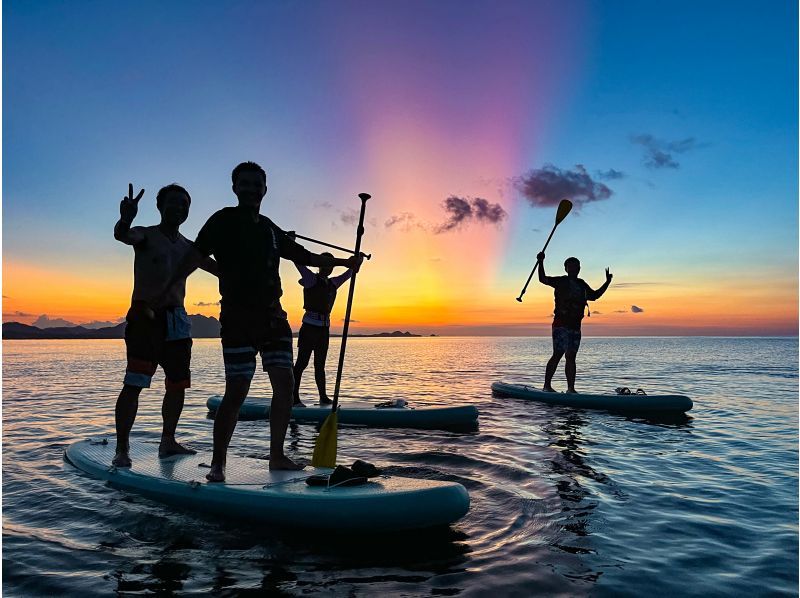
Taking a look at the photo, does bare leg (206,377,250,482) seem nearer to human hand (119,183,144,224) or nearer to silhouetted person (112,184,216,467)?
silhouetted person (112,184,216,467)

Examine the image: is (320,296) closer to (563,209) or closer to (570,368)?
(570,368)

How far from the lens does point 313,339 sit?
10.1 meters

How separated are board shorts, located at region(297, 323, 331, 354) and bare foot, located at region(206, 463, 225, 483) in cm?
519

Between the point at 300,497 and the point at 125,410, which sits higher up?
the point at 125,410

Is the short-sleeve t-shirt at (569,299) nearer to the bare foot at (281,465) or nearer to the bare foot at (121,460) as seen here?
the bare foot at (281,465)

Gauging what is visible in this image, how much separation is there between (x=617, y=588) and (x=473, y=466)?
3.18m

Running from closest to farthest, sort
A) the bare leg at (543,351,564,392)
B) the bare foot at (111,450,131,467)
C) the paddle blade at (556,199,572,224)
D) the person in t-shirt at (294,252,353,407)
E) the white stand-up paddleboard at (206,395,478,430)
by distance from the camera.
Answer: the bare foot at (111,450,131,467)
the white stand-up paddleboard at (206,395,478,430)
the person in t-shirt at (294,252,353,407)
the bare leg at (543,351,564,392)
the paddle blade at (556,199,572,224)

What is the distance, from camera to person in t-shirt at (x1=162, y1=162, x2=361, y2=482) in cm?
473

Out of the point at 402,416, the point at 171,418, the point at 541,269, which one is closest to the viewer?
the point at 171,418

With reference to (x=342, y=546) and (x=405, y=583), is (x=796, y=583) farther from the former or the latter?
(x=342, y=546)

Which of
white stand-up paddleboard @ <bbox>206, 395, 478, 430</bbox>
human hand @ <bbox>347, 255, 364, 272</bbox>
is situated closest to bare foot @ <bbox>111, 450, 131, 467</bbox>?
human hand @ <bbox>347, 255, 364, 272</bbox>

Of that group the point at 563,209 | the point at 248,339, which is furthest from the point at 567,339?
the point at 248,339

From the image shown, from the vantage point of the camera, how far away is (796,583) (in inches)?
142

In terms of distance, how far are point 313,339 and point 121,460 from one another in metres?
4.73
